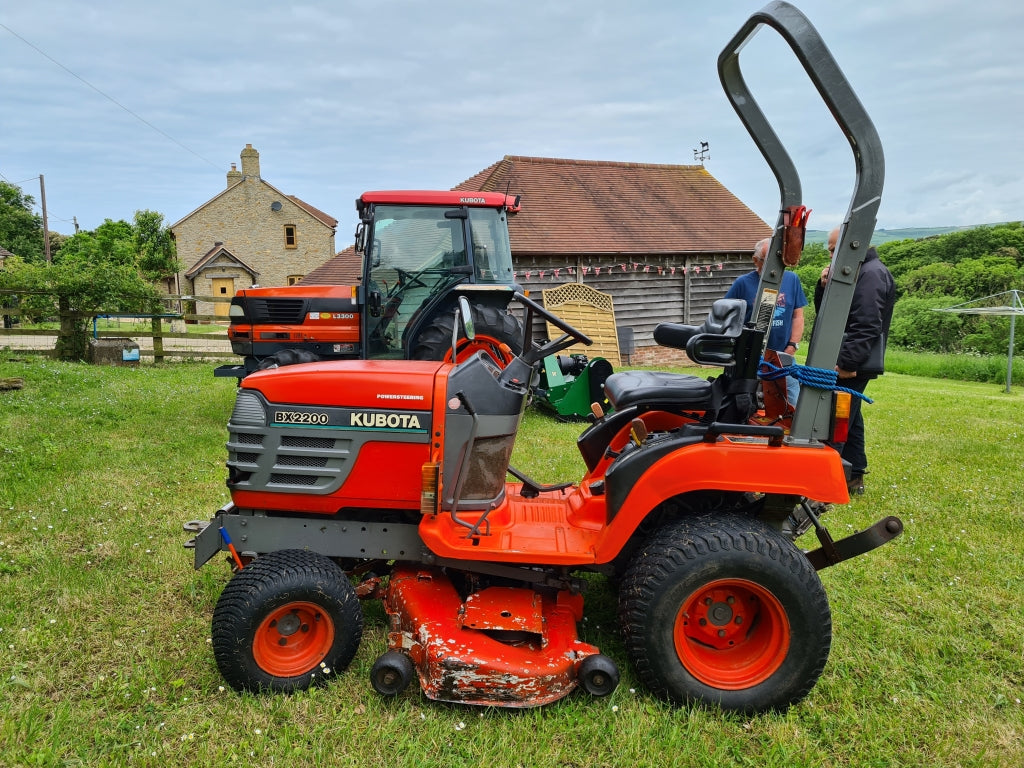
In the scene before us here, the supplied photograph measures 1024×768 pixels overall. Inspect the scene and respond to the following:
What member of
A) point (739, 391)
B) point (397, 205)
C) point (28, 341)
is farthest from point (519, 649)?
point (28, 341)

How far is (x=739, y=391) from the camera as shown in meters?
2.63

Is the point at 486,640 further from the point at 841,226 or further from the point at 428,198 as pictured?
the point at 428,198

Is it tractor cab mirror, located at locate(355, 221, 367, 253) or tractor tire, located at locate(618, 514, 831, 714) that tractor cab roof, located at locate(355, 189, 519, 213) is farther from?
tractor tire, located at locate(618, 514, 831, 714)

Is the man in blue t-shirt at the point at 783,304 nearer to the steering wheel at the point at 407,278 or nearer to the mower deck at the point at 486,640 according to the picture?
the mower deck at the point at 486,640

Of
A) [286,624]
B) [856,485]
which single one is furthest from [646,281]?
[286,624]

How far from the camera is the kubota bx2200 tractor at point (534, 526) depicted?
96.3 inches

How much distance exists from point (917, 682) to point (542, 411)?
5.83m

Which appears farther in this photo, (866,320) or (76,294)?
(76,294)

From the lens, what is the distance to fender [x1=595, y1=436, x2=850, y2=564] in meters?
2.48

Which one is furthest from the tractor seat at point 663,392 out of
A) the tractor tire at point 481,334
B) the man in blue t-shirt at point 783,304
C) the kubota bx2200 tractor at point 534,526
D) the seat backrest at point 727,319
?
the tractor tire at point 481,334

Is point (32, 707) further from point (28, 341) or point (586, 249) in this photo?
point (28, 341)

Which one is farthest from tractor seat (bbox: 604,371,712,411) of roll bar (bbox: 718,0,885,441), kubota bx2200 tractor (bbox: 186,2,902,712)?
roll bar (bbox: 718,0,885,441)

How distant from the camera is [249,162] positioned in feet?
107

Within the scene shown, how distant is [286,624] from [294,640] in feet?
0.30
